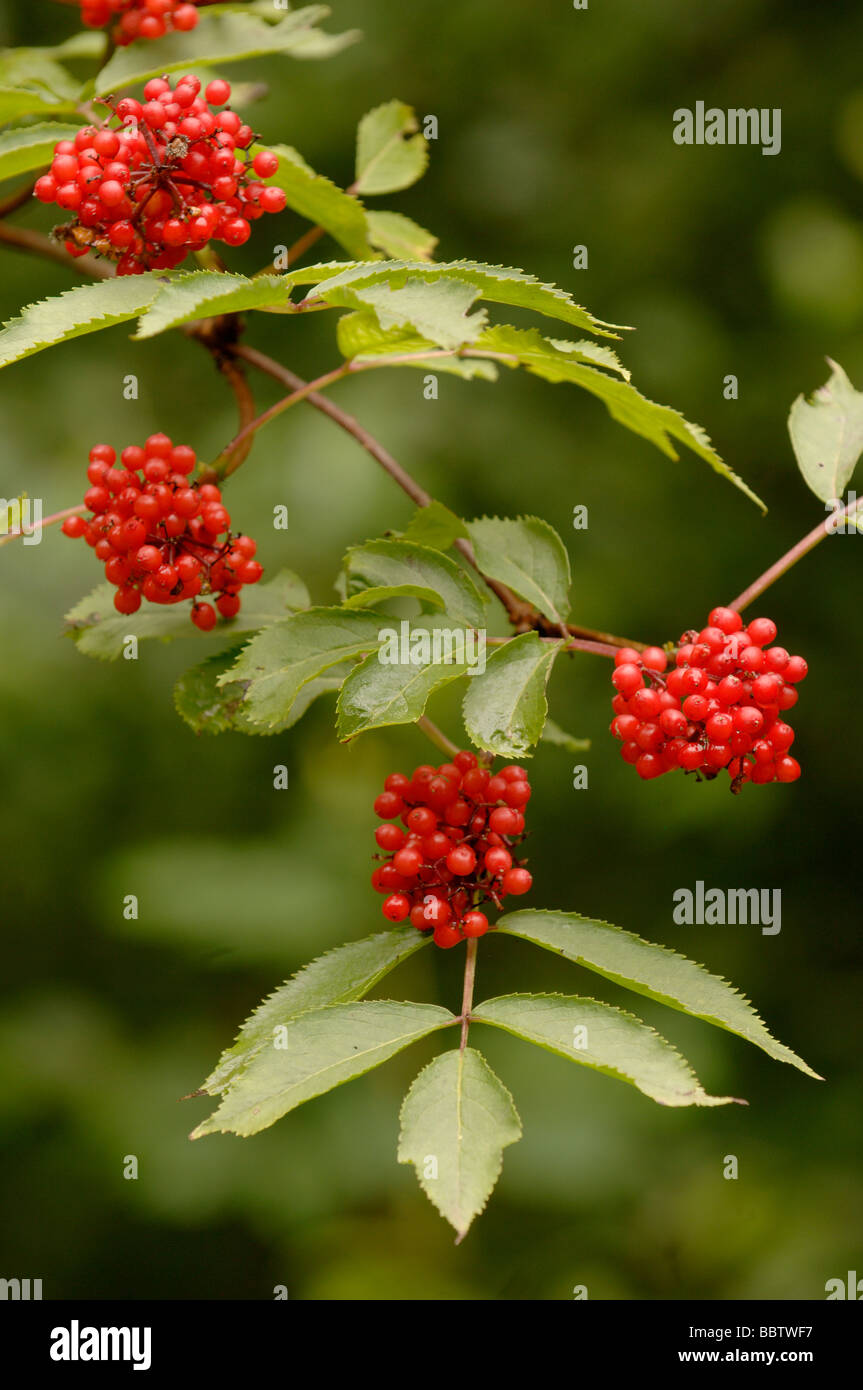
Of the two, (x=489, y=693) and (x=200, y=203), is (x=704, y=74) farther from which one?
(x=489, y=693)

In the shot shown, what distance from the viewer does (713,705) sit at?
1376mm

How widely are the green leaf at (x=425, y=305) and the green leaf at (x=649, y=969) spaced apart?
0.67 meters

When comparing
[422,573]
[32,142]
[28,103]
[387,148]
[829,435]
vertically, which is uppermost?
[387,148]

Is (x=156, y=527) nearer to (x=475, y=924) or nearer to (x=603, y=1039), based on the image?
(x=475, y=924)

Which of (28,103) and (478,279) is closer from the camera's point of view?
(478,279)

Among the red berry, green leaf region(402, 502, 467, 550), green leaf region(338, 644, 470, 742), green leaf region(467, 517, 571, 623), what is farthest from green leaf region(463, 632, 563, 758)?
the red berry

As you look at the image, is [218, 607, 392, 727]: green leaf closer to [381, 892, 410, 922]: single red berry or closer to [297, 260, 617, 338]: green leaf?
[381, 892, 410, 922]: single red berry

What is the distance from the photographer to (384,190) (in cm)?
219

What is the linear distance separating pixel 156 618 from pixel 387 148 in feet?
3.39

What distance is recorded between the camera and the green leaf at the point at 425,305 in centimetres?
113

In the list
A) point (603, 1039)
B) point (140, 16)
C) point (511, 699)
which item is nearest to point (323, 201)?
point (140, 16)

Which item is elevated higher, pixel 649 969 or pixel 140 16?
pixel 140 16

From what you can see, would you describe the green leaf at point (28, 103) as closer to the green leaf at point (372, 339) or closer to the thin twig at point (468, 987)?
the green leaf at point (372, 339)

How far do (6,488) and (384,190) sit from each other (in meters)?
1.50
